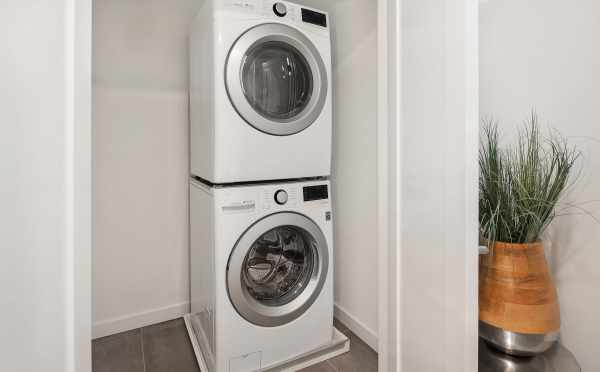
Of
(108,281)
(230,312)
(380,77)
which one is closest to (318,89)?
(380,77)

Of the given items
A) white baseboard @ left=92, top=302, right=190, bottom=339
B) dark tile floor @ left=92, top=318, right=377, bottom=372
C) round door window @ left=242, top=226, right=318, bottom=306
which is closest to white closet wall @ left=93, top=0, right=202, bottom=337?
white baseboard @ left=92, top=302, right=190, bottom=339

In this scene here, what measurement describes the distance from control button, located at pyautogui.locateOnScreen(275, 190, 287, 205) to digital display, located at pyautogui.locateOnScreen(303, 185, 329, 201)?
12 centimetres

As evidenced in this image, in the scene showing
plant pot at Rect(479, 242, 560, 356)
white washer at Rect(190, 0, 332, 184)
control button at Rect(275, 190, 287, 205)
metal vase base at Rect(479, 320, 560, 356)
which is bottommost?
metal vase base at Rect(479, 320, 560, 356)

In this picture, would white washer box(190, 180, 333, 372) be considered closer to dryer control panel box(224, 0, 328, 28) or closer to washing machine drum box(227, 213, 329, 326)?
washing machine drum box(227, 213, 329, 326)

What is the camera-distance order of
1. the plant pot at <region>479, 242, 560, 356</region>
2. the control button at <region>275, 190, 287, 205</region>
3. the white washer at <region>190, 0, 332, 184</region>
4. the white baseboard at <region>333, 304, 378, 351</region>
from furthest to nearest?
the white baseboard at <region>333, 304, 378, 351</region> → the control button at <region>275, 190, 287, 205</region> → the white washer at <region>190, 0, 332, 184</region> → the plant pot at <region>479, 242, 560, 356</region>

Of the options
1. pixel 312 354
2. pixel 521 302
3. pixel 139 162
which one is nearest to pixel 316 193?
pixel 312 354

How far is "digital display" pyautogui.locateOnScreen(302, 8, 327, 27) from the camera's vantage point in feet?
5.18

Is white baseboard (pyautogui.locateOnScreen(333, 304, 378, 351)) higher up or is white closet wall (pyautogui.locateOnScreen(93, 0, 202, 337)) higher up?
white closet wall (pyautogui.locateOnScreen(93, 0, 202, 337))

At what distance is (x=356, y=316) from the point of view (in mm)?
1908

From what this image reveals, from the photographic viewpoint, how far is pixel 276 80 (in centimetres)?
156

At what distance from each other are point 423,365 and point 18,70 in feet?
4.40

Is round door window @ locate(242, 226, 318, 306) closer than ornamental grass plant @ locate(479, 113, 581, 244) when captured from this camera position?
No

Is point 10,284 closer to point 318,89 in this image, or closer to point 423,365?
point 423,365

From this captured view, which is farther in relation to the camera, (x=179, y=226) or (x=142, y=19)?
(x=179, y=226)
